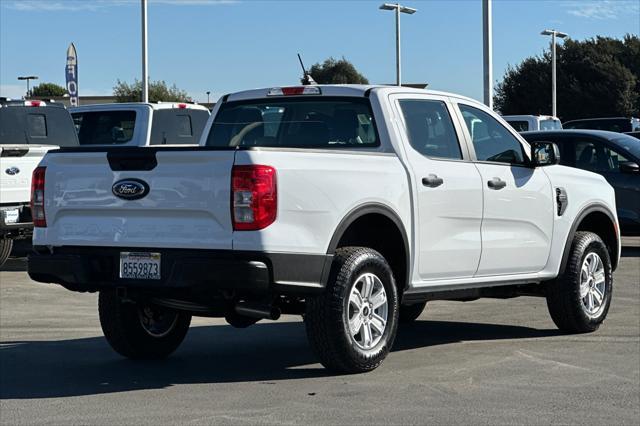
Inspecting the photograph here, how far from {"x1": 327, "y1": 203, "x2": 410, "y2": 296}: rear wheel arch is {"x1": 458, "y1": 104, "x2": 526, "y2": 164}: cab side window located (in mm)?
1223

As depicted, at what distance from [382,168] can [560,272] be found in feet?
8.02

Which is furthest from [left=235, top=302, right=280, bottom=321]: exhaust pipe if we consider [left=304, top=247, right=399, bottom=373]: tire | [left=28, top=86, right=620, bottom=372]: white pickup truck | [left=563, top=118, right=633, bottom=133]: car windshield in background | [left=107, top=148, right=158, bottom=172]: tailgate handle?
[left=563, top=118, right=633, bottom=133]: car windshield in background

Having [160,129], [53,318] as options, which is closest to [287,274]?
[53,318]

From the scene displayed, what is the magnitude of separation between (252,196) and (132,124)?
450 inches

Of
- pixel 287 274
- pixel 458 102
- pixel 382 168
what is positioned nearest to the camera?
pixel 287 274

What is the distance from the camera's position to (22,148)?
1501 centimetres

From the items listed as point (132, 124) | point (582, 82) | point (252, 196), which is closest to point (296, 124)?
point (252, 196)

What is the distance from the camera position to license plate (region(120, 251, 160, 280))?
7.71 m

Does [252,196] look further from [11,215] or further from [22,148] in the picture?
[22,148]

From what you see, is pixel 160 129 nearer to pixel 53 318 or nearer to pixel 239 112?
pixel 53 318

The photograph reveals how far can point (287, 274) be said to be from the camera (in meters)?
7.51

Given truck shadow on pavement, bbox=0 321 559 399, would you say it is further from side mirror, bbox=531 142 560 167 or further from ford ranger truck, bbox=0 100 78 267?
ford ranger truck, bbox=0 100 78 267

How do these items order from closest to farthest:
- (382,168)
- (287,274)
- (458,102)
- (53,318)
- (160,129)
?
(287,274), (382,168), (458,102), (53,318), (160,129)

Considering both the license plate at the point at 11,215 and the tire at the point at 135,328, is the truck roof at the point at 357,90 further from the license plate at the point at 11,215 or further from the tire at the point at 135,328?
the license plate at the point at 11,215
